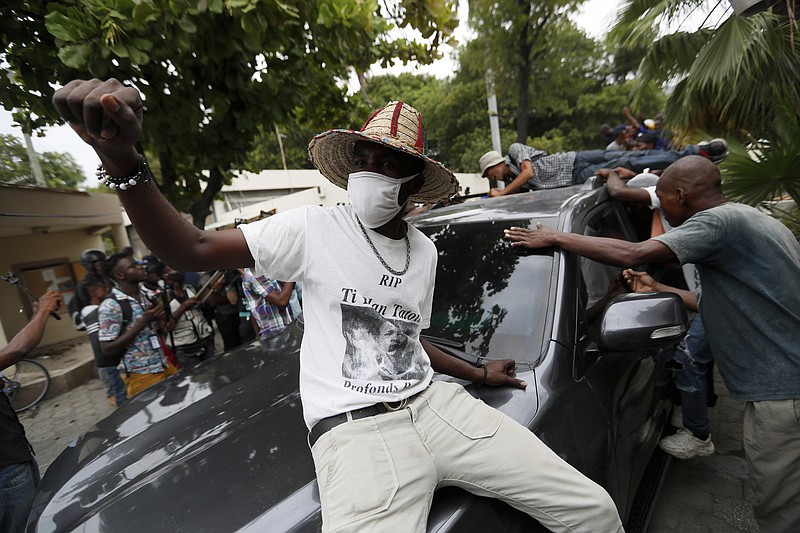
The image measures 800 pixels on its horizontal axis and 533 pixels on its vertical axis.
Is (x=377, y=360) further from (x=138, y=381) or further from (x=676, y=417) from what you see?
(x=138, y=381)

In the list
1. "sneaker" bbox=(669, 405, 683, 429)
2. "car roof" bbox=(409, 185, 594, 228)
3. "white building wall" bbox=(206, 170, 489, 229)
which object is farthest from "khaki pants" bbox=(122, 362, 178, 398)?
"white building wall" bbox=(206, 170, 489, 229)

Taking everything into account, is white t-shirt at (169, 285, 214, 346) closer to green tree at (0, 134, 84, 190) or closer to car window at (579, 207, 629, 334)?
green tree at (0, 134, 84, 190)

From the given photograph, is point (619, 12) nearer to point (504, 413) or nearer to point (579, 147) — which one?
point (504, 413)

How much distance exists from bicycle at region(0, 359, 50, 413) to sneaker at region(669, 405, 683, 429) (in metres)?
7.19

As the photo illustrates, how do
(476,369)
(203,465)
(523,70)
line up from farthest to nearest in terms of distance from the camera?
(523,70) → (476,369) → (203,465)

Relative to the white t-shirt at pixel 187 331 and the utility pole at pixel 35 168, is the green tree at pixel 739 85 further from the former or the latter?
the utility pole at pixel 35 168

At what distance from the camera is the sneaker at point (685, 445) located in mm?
2598

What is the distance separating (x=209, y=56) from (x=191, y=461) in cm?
263

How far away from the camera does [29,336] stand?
7.78 ft

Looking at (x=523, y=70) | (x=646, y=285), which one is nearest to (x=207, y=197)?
(x=646, y=285)

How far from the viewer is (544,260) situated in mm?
2018

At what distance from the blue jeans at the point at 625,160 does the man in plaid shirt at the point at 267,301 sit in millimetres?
3100

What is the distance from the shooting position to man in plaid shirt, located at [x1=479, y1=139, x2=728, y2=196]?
4.11m

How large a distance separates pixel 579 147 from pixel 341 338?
80.7 feet
